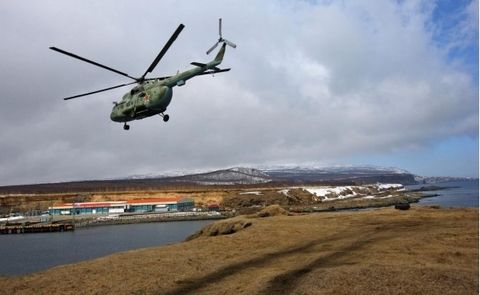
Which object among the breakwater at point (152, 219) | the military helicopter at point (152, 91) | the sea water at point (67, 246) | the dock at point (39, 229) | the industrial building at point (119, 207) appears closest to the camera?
the military helicopter at point (152, 91)

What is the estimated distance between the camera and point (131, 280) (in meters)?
18.0

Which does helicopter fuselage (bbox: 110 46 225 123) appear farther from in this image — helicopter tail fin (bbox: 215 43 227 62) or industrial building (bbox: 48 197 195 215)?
industrial building (bbox: 48 197 195 215)

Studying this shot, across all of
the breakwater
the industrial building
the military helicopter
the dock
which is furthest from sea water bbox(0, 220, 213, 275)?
the industrial building

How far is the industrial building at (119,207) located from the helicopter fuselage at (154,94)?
313ft

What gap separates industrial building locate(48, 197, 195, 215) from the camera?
117 m

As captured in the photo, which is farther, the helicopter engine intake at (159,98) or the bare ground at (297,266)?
the helicopter engine intake at (159,98)

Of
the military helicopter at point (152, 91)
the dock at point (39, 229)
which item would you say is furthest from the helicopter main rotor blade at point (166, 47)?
the dock at point (39, 229)

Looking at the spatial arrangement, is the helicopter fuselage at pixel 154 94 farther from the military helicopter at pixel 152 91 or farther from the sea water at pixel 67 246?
the sea water at pixel 67 246

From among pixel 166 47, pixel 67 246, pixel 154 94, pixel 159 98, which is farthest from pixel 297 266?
pixel 67 246

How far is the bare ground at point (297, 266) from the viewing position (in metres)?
14.6

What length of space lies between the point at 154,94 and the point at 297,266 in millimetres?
12145

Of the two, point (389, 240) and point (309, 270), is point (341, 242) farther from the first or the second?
point (309, 270)

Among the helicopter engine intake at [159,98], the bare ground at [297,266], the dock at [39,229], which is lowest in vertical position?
the dock at [39,229]

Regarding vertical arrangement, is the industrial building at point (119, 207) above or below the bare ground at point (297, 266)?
above
